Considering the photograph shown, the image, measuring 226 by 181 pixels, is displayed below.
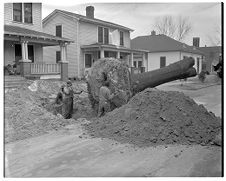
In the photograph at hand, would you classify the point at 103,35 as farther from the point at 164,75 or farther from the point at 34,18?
the point at 164,75

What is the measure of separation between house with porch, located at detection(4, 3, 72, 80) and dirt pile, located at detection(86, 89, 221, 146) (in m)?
10.5

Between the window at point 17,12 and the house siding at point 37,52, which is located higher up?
the window at point 17,12

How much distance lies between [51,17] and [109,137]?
1884 cm

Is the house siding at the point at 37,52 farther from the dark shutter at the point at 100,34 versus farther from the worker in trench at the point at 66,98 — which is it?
the worker in trench at the point at 66,98

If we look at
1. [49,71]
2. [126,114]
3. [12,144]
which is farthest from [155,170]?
[49,71]

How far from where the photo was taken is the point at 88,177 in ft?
15.3

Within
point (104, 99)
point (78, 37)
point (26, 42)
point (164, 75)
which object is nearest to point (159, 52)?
point (78, 37)

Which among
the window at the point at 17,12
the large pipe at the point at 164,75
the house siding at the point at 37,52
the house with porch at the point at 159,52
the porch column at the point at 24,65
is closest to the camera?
the large pipe at the point at 164,75

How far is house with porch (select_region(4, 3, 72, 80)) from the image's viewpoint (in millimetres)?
16859

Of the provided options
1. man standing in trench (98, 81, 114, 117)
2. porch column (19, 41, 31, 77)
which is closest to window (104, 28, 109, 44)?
porch column (19, 41, 31, 77)

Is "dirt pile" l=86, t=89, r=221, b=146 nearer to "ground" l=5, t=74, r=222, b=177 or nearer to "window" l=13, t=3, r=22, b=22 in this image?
"ground" l=5, t=74, r=222, b=177

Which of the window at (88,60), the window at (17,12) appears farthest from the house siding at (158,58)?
the window at (17,12)

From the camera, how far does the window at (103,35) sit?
24.9 meters

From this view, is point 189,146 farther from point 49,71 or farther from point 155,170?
point 49,71
